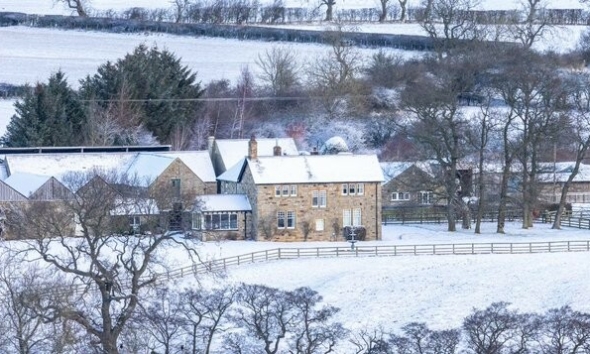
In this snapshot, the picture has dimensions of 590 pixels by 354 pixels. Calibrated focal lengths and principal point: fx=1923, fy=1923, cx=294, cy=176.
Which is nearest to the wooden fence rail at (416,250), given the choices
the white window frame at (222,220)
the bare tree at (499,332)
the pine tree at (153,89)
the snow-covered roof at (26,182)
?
the white window frame at (222,220)

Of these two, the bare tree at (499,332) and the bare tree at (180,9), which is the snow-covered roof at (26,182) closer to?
the bare tree at (499,332)

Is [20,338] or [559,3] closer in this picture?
[20,338]

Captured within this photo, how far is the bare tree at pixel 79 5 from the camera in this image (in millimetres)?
122250

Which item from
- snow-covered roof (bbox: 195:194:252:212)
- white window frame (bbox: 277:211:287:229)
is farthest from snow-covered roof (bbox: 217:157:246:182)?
white window frame (bbox: 277:211:287:229)

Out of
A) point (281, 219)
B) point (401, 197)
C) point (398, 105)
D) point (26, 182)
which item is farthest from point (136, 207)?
point (398, 105)

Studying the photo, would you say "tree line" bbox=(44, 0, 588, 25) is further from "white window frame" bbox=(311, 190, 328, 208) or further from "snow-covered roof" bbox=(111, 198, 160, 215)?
"snow-covered roof" bbox=(111, 198, 160, 215)

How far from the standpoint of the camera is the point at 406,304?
5438 cm

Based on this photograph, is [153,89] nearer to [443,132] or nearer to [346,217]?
[443,132]

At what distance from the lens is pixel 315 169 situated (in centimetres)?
6844

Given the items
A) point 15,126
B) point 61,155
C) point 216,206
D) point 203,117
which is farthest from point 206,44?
point 216,206

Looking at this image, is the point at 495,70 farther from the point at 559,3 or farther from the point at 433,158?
the point at 559,3

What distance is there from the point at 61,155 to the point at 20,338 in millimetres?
29483

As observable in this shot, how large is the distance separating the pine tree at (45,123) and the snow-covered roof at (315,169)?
54.9ft

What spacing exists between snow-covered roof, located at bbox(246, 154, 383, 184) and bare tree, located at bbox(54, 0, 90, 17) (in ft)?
Result: 178
